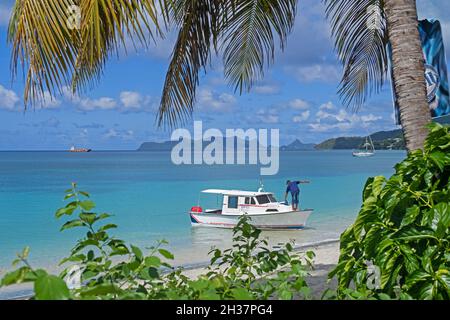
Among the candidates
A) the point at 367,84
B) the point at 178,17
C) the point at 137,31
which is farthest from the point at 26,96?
the point at 367,84

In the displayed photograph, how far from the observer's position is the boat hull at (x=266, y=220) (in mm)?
13352

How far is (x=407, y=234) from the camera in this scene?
1.67 meters

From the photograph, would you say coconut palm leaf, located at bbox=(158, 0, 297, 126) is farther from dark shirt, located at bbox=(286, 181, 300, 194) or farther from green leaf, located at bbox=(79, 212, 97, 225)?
dark shirt, located at bbox=(286, 181, 300, 194)

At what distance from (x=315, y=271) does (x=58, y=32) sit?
15.4 ft

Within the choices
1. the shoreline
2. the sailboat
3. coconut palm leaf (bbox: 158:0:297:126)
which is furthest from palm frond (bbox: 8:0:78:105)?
the sailboat

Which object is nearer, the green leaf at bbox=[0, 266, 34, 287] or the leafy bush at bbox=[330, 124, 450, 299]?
the green leaf at bbox=[0, 266, 34, 287]

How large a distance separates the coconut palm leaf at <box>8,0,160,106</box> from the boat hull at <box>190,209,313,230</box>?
1102cm

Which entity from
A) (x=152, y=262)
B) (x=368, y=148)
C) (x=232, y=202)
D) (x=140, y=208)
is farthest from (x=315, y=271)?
(x=368, y=148)

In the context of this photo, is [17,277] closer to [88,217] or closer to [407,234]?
[88,217]

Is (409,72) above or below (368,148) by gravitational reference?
below

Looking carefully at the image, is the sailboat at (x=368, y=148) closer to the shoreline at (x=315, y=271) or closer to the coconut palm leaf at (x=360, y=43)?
the shoreline at (x=315, y=271)

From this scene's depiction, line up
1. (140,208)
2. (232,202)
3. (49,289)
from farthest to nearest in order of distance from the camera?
(140,208), (232,202), (49,289)

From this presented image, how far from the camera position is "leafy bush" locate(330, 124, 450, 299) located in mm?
1600
